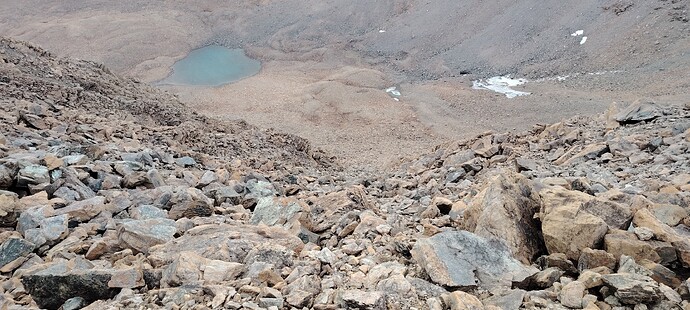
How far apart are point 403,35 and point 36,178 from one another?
34880 millimetres

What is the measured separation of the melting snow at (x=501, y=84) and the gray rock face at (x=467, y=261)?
24265 mm

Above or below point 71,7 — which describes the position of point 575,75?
below

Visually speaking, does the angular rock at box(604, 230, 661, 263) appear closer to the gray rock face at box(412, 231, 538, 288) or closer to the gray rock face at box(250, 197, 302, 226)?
the gray rock face at box(412, 231, 538, 288)

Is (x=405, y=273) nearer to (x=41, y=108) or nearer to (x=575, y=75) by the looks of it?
(x=41, y=108)

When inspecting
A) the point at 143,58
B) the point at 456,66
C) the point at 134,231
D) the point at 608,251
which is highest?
the point at 134,231

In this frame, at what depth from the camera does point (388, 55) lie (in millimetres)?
38000

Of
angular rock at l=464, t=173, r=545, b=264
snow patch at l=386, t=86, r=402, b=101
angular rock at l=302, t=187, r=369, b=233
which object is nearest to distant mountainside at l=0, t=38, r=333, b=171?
angular rock at l=302, t=187, r=369, b=233

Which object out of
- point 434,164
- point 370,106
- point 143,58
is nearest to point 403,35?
point 370,106

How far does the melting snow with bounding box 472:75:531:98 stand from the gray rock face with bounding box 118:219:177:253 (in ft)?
81.1

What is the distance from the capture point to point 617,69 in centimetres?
2772

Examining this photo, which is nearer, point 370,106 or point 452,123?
point 452,123

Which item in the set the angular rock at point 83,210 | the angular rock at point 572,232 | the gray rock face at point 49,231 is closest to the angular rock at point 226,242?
the gray rock face at point 49,231

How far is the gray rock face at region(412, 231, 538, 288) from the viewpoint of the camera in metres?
4.76

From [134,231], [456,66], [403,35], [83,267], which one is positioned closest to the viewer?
[83,267]
